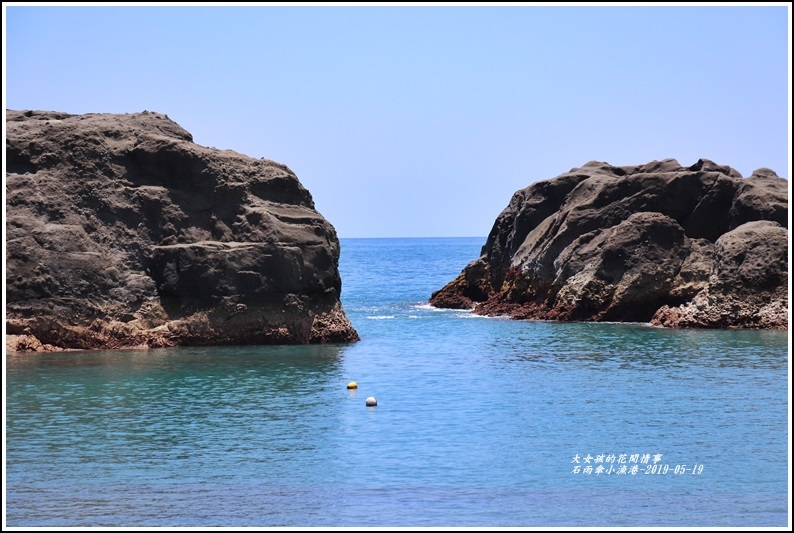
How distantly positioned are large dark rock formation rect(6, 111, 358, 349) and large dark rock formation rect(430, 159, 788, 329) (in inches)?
688

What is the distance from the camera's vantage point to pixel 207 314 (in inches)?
1609

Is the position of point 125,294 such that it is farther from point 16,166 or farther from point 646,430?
point 646,430

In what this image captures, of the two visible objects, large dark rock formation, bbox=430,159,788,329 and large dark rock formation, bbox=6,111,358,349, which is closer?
large dark rock formation, bbox=6,111,358,349

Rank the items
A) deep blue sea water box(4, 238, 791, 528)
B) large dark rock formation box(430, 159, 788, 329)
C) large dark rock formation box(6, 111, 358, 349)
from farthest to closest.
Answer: large dark rock formation box(430, 159, 788, 329) < large dark rock formation box(6, 111, 358, 349) < deep blue sea water box(4, 238, 791, 528)

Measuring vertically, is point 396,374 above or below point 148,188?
below

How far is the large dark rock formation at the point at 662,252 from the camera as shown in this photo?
49438 mm

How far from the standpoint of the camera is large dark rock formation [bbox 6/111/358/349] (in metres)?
38.6

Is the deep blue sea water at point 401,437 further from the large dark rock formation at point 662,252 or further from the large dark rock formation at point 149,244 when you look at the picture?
the large dark rock formation at point 662,252

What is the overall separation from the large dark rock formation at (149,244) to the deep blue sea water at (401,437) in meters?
1.33

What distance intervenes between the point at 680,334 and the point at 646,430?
74.4ft

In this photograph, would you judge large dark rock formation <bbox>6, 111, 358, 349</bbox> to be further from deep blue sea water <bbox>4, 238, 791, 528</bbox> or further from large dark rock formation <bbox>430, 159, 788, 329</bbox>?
large dark rock formation <bbox>430, 159, 788, 329</bbox>

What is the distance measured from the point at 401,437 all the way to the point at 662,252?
104 feet

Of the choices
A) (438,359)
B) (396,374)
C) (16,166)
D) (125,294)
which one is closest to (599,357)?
(438,359)

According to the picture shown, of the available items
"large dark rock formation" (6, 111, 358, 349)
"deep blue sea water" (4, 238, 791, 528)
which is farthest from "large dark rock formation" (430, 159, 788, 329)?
"large dark rock formation" (6, 111, 358, 349)
